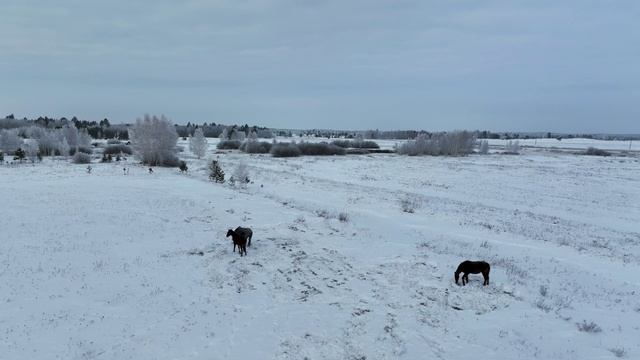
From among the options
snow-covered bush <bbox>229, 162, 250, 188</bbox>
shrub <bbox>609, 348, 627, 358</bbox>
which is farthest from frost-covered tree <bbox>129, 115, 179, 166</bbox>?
shrub <bbox>609, 348, 627, 358</bbox>

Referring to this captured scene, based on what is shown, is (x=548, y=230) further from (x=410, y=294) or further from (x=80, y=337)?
(x=80, y=337)

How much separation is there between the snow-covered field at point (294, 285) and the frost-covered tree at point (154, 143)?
39460 millimetres

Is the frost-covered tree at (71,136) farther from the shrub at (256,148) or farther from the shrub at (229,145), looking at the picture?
the shrub at (256,148)

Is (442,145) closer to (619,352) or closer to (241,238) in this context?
(241,238)

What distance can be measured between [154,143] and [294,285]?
58.8m

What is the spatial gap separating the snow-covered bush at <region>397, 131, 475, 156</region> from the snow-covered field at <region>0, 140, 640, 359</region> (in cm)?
9921

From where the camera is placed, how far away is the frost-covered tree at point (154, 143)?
67750 mm

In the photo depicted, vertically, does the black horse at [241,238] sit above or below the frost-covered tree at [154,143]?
below

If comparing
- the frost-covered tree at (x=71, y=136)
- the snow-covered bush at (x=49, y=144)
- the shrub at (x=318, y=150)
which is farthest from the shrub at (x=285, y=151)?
the frost-covered tree at (x=71, y=136)

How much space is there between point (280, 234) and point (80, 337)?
420 inches

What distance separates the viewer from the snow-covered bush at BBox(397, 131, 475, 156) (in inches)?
5025

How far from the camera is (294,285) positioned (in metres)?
14.8

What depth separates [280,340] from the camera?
11305mm

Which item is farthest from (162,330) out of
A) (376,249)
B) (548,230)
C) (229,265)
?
(548,230)
